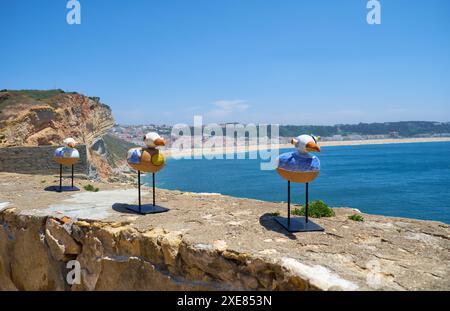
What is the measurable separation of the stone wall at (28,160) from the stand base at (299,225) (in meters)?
16.5

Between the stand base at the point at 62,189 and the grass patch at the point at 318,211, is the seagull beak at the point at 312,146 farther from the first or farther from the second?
the stand base at the point at 62,189

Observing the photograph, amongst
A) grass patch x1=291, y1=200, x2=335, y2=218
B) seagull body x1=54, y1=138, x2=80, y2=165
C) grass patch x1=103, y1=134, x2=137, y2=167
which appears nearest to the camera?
grass patch x1=291, y1=200, x2=335, y2=218

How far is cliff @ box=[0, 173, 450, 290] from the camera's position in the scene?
5.26 m

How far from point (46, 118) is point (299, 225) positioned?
26.6 metres

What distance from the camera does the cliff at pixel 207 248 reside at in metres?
5.26

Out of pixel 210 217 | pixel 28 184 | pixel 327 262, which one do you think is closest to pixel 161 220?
pixel 210 217

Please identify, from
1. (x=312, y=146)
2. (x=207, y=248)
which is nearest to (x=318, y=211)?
(x=312, y=146)

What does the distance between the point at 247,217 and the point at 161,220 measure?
198 cm

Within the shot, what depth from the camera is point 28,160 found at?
19.3 m

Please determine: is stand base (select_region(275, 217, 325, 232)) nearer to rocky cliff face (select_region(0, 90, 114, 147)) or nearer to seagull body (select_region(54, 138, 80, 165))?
seagull body (select_region(54, 138, 80, 165))

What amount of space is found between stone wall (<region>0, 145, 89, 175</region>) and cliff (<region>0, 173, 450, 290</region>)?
998cm

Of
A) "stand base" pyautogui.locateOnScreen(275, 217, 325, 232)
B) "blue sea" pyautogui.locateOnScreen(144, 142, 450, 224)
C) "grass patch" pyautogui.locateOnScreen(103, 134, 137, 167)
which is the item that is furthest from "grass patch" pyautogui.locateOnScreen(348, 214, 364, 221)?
"grass patch" pyautogui.locateOnScreen(103, 134, 137, 167)
